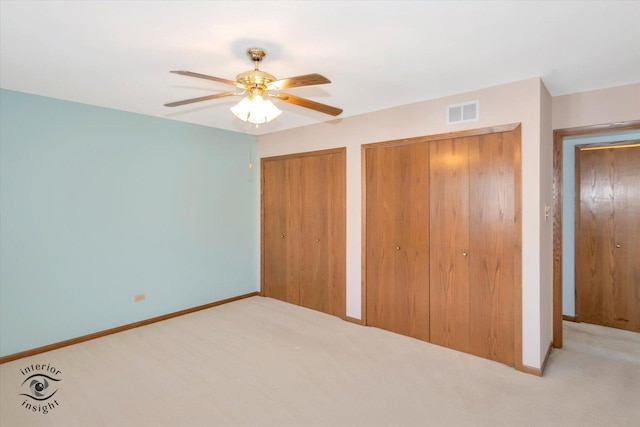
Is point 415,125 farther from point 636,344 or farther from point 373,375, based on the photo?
point 636,344

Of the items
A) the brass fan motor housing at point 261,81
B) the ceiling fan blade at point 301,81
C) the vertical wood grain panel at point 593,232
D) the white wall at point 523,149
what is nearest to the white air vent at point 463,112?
the white wall at point 523,149

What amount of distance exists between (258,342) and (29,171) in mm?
2656

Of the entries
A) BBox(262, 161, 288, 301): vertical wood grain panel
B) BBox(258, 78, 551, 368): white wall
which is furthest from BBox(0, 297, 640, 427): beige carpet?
BBox(262, 161, 288, 301): vertical wood grain panel

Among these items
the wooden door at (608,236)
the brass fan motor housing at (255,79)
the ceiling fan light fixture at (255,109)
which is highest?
the brass fan motor housing at (255,79)

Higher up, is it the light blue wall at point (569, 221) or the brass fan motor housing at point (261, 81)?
the brass fan motor housing at point (261, 81)

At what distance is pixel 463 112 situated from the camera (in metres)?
3.10

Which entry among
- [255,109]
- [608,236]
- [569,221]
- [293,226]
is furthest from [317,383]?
[608,236]

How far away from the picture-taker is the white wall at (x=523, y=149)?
108 inches

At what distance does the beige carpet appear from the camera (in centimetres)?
225

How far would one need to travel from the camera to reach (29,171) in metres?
3.11

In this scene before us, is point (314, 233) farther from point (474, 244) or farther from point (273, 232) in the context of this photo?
point (474, 244)

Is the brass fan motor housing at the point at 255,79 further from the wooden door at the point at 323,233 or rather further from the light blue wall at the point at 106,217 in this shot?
the light blue wall at the point at 106,217

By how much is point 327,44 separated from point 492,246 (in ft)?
7.08

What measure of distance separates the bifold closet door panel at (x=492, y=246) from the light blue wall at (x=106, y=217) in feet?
10.3
